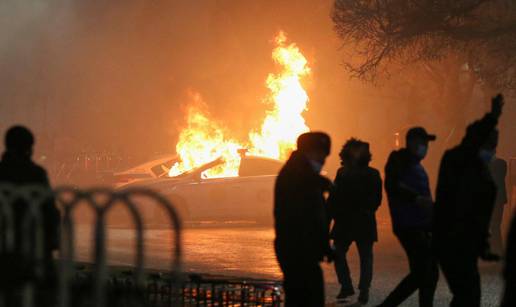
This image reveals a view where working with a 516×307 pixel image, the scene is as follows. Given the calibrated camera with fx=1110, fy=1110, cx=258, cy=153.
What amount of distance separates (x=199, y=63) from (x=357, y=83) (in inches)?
296

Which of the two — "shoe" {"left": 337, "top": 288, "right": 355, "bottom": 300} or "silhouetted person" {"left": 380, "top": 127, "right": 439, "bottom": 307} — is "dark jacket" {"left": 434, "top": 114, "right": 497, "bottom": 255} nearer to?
"silhouetted person" {"left": 380, "top": 127, "right": 439, "bottom": 307}

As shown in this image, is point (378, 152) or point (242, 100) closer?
point (378, 152)

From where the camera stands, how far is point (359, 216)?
11.5 metres

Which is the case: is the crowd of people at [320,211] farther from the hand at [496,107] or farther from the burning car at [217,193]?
the burning car at [217,193]

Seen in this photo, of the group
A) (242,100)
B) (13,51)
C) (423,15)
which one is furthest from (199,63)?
(423,15)

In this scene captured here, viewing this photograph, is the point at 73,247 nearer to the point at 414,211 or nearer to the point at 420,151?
the point at 414,211

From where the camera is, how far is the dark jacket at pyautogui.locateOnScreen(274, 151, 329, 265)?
753 cm

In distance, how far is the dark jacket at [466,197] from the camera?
7.57 meters

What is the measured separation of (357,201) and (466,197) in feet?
12.7

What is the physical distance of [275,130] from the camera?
2900cm

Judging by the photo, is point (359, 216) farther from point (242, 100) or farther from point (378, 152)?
point (242, 100)

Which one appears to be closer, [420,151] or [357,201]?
[420,151]

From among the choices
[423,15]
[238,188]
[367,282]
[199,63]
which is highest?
[199,63]

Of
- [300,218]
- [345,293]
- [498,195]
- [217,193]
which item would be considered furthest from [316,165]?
[217,193]
